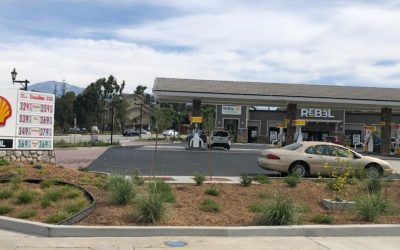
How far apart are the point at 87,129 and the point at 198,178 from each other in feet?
303

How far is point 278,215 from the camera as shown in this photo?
30.1 ft

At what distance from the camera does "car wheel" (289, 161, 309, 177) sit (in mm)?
17750

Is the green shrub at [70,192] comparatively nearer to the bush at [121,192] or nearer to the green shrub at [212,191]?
the bush at [121,192]

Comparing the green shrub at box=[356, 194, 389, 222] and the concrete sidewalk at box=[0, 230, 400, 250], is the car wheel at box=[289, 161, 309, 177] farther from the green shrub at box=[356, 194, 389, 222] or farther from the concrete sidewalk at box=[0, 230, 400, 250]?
the concrete sidewalk at box=[0, 230, 400, 250]

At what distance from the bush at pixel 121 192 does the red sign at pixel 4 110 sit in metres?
7.59

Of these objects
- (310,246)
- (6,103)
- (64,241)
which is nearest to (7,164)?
(6,103)

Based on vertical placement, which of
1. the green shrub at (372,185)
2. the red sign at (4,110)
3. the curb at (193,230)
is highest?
the red sign at (4,110)

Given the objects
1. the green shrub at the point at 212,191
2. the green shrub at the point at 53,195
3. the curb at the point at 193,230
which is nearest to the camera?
the curb at the point at 193,230

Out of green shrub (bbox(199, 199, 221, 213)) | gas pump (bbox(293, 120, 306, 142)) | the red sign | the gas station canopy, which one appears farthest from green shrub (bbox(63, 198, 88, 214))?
gas pump (bbox(293, 120, 306, 142))

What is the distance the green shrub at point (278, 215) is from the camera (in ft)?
30.1

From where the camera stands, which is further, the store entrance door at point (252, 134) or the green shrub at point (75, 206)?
the store entrance door at point (252, 134)

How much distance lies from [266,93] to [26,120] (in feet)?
89.4

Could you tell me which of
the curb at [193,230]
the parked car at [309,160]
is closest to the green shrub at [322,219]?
the curb at [193,230]

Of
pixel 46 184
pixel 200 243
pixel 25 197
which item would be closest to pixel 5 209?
pixel 25 197
